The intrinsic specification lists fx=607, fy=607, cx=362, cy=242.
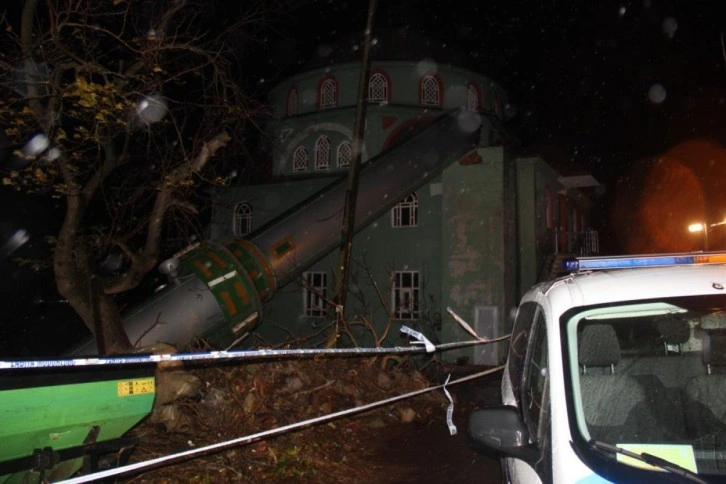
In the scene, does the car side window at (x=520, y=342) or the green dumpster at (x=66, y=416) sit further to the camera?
the green dumpster at (x=66, y=416)

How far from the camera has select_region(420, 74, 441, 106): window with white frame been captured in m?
24.8

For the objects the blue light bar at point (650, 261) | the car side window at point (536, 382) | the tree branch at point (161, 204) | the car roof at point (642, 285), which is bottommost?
the car side window at point (536, 382)

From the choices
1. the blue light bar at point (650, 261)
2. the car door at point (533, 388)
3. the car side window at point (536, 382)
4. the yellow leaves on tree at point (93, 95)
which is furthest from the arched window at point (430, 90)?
the car side window at point (536, 382)

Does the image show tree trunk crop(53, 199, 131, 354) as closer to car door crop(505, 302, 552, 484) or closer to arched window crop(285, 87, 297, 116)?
car door crop(505, 302, 552, 484)

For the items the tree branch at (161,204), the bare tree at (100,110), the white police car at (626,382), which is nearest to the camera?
the white police car at (626,382)

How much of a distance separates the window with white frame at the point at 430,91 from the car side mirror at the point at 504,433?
75.3 ft

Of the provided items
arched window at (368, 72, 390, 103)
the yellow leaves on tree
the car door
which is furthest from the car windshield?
arched window at (368, 72, 390, 103)

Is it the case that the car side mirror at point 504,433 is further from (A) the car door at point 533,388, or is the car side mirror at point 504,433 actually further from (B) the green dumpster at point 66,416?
(B) the green dumpster at point 66,416

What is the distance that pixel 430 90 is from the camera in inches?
983

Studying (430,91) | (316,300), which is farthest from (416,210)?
(430,91)

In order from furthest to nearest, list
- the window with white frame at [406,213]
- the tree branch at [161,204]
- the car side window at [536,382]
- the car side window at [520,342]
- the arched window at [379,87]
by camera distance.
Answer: the arched window at [379,87] → the window with white frame at [406,213] → the tree branch at [161,204] → the car side window at [520,342] → the car side window at [536,382]

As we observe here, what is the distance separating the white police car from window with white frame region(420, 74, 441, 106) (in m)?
22.4

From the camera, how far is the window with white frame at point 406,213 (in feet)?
74.9

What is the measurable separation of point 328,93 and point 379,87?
2181mm
